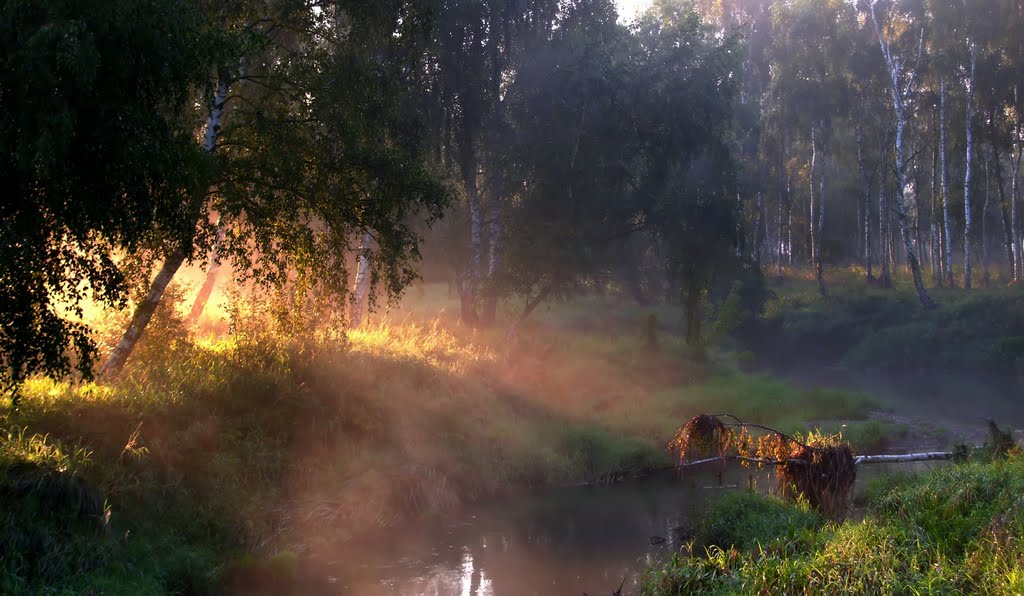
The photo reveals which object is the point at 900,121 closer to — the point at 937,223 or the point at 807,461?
the point at 937,223

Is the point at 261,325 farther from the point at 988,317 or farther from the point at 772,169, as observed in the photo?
the point at 772,169

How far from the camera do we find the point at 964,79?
44.5m

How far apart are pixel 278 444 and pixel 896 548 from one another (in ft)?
34.9

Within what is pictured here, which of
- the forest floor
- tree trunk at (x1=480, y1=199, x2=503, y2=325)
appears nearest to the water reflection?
the forest floor

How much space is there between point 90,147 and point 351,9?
6.98m

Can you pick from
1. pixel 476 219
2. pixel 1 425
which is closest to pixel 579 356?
pixel 476 219

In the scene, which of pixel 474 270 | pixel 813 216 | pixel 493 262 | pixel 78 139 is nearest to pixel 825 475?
pixel 78 139

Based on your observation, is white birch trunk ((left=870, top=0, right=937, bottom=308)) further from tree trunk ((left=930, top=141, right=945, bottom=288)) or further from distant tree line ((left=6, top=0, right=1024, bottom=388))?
tree trunk ((left=930, top=141, right=945, bottom=288))

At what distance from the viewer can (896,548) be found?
9914 mm

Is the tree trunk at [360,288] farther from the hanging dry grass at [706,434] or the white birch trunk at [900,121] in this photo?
the white birch trunk at [900,121]

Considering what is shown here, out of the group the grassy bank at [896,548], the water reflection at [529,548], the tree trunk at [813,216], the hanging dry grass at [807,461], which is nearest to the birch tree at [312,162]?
the water reflection at [529,548]

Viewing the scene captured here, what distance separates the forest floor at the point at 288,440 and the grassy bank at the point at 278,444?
0.11 ft

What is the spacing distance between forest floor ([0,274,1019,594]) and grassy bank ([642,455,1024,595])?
266 inches

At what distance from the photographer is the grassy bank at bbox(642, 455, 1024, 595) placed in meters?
8.91
